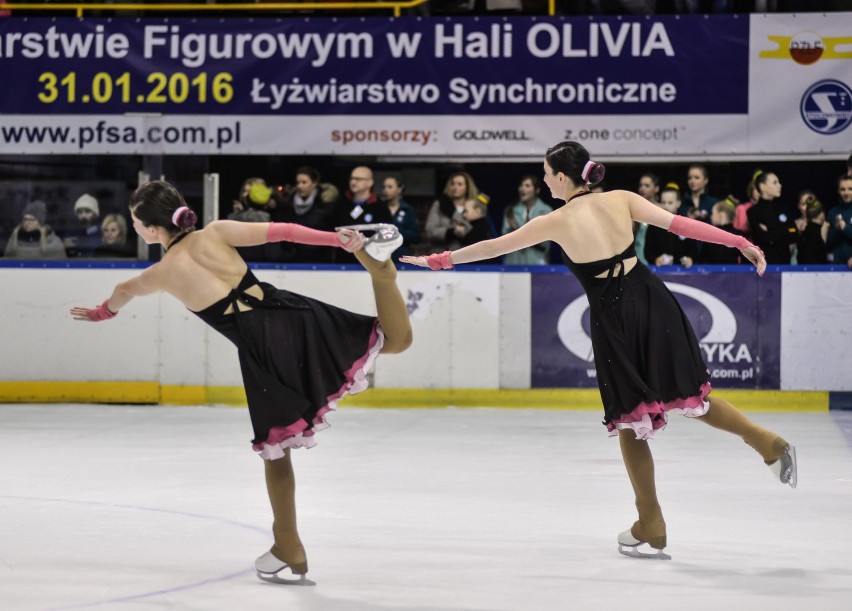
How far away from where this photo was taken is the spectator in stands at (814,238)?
10.7 metres

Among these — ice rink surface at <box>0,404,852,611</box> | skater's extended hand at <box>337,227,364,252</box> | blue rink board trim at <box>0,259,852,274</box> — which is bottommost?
ice rink surface at <box>0,404,852,611</box>

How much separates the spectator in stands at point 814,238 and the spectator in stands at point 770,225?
0.14m

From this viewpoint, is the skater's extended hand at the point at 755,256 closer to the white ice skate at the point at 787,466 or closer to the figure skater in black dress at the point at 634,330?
the figure skater in black dress at the point at 634,330

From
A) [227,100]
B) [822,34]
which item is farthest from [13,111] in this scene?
[822,34]

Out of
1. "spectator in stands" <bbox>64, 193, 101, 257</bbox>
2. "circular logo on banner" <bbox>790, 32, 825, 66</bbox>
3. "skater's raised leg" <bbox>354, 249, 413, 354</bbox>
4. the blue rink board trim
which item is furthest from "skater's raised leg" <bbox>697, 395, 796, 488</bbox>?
"spectator in stands" <bbox>64, 193, 101, 257</bbox>

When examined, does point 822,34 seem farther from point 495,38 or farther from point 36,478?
point 36,478

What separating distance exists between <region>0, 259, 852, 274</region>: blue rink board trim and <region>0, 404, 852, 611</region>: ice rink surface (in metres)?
1.37

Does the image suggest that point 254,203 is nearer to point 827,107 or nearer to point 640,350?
point 827,107

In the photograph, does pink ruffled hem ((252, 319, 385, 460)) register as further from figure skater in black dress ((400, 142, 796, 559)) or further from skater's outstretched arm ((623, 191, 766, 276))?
skater's outstretched arm ((623, 191, 766, 276))

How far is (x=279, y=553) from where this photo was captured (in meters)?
4.84

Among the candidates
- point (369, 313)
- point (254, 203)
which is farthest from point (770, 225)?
point (254, 203)

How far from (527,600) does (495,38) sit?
741 centimetres

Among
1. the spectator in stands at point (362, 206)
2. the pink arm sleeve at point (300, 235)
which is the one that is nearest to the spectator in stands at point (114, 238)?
the spectator in stands at point (362, 206)

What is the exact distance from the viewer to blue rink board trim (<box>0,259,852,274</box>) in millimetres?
10555
